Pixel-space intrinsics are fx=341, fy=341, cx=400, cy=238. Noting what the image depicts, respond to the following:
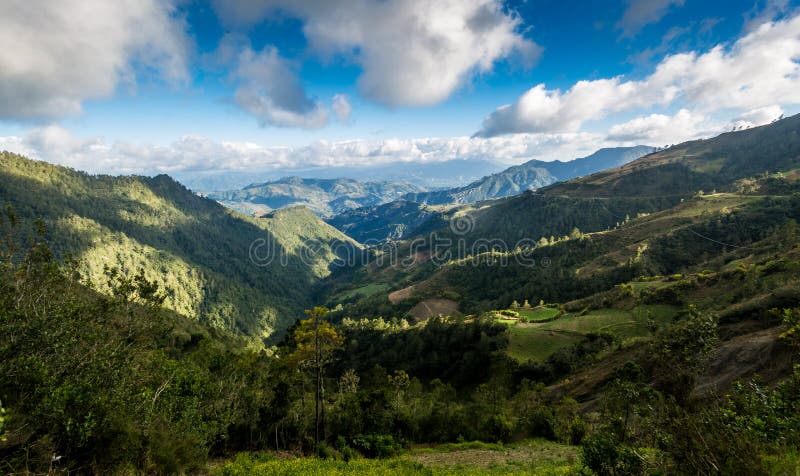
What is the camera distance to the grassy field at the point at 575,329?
76938 mm

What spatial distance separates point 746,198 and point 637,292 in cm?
14958

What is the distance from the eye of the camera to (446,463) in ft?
99.1

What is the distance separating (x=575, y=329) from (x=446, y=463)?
6892cm

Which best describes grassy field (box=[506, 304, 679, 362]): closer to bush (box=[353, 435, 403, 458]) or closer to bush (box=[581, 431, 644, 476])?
bush (box=[353, 435, 403, 458])

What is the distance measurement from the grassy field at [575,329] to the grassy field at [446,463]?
4884cm

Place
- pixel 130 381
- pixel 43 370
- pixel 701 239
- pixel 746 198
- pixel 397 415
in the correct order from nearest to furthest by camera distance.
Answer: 1. pixel 43 370
2. pixel 130 381
3. pixel 397 415
4. pixel 701 239
5. pixel 746 198

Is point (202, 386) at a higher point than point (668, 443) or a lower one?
lower

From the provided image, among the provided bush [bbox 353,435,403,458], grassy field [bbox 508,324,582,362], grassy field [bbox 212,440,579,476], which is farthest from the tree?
grassy field [bbox 508,324,582,362]

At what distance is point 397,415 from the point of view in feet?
137

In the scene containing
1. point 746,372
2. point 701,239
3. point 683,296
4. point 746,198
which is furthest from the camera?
point 746,198

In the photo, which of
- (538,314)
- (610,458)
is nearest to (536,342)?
(538,314)

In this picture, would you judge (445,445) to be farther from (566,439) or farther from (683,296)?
(683,296)

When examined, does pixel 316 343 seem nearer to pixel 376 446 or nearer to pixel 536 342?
pixel 376 446

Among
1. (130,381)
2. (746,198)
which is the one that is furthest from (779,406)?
(746,198)
